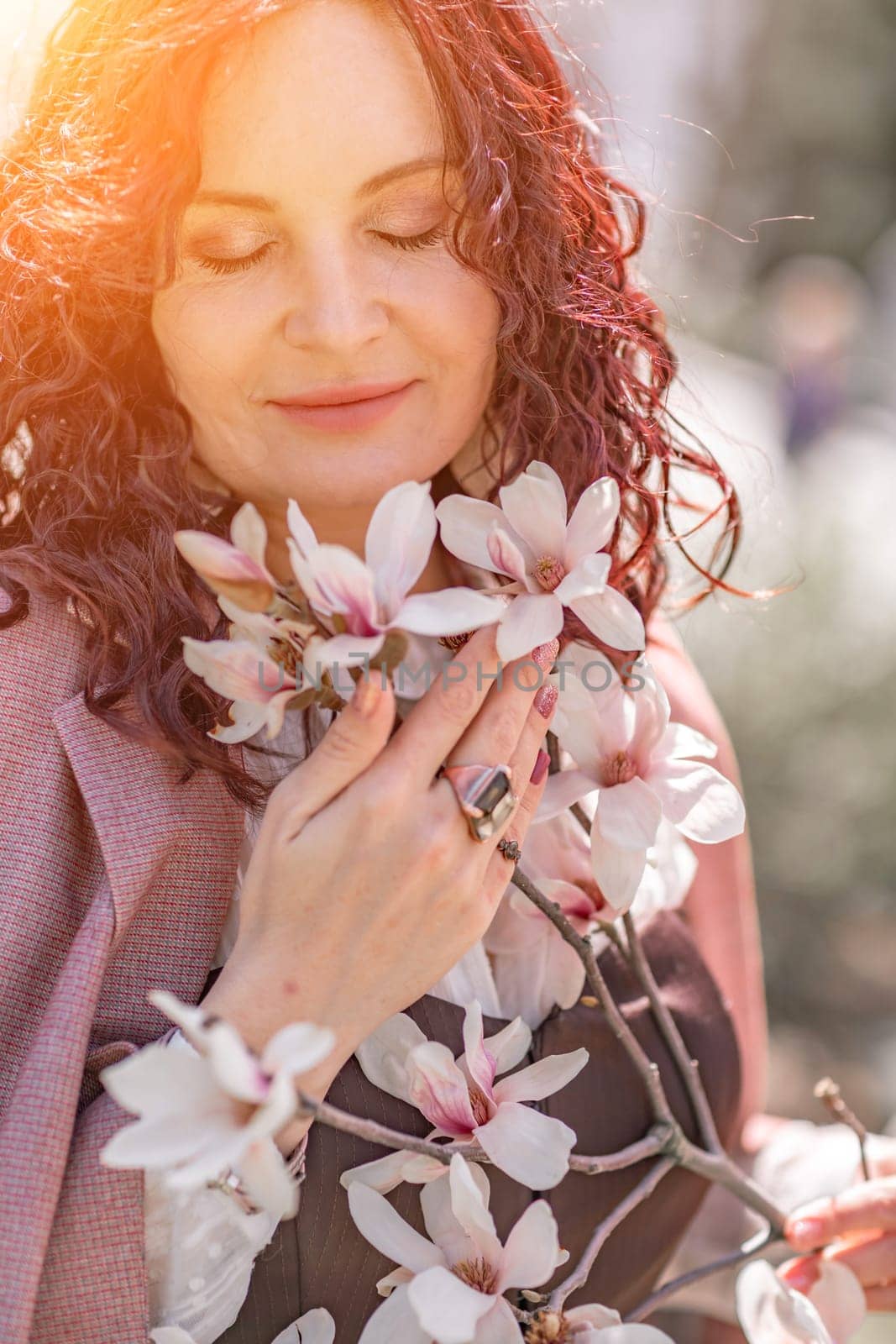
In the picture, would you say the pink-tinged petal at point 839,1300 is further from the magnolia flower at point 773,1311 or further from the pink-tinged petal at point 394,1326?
the pink-tinged petal at point 394,1326

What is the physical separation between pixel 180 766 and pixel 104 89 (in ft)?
1.68

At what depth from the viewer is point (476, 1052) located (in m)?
0.81

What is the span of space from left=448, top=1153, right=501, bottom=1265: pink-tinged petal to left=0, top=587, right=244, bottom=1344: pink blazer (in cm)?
22

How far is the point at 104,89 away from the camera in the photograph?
35.9 inches

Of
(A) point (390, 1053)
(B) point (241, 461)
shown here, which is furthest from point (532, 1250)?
(B) point (241, 461)

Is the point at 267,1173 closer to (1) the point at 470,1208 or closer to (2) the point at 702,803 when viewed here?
(1) the point at 470,1208

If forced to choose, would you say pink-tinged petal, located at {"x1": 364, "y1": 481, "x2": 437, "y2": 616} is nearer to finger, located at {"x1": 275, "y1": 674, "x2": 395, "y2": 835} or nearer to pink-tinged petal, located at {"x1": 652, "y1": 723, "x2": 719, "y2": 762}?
finger, located at {"x1": 275, "y1": 674, "x2": 395, "y2": 835}

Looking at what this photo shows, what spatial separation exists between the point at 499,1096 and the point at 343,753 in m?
0.27

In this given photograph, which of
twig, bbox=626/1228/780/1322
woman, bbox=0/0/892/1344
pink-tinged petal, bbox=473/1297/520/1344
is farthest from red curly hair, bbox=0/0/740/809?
twig, bbox=626/1228/780/1322

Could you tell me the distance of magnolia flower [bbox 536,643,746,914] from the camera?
832mm

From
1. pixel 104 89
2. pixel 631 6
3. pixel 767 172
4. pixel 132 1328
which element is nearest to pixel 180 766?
pixel 132 1328

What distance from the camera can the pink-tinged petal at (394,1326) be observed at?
0.77m

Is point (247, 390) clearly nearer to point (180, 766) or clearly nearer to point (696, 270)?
point (180, 766)

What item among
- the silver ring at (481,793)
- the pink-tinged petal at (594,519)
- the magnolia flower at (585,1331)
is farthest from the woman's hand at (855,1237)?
the pink-tinged petal at (594,519)
